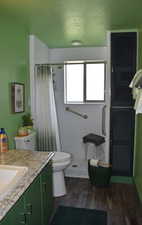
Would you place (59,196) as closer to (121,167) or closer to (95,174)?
(95,174)

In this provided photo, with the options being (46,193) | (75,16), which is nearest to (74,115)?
(75,16)

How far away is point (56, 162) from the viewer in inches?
95.0

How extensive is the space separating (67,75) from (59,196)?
222 centimetres

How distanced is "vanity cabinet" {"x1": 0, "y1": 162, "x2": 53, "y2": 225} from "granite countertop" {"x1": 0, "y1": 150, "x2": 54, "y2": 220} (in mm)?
45

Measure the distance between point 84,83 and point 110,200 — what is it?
83.7 inches

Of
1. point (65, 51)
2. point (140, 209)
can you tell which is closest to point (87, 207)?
point (140, 209)

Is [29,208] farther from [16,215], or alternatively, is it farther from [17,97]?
[17,97]

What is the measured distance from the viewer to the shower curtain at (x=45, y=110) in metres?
2.76

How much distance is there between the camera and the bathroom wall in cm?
346

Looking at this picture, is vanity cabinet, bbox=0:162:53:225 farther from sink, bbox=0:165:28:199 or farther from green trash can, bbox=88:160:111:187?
green trash can, bbox=88:160:111:187

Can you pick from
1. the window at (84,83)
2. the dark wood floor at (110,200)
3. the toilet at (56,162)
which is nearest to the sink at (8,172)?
the toilet at (56,162)

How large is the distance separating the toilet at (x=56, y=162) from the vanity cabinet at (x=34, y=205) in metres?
0.60

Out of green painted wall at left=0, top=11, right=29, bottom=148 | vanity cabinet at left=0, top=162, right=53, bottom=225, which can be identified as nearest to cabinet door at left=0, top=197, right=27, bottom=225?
vanity cabinet at left=0, top=162, right=53, bottom=225

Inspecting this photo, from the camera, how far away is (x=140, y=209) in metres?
2.21
